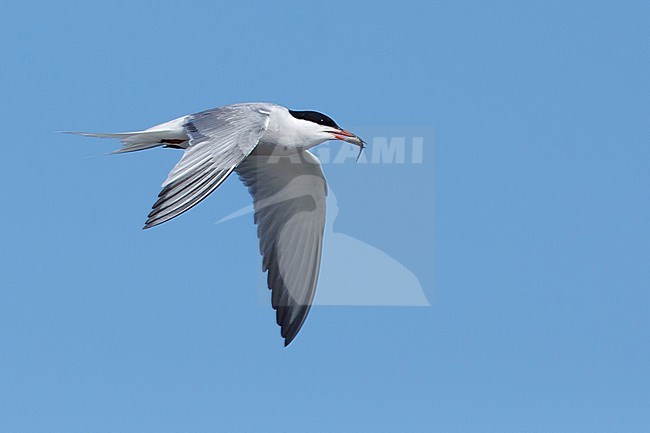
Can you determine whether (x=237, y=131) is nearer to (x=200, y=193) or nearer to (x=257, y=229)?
(x=200, y=193)

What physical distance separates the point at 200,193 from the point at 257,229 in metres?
2.94

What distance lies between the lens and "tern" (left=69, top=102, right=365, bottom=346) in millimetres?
8094

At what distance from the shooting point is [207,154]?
836 centimetres

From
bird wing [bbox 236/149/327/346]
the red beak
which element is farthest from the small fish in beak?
bird wing [bbox 236/149/327/346]

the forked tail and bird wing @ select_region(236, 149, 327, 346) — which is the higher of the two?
the forked tail

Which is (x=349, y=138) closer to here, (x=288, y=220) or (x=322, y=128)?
(x=322, y=128)

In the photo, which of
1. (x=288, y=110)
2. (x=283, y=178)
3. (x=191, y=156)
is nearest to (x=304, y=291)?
(x=283, y=178)

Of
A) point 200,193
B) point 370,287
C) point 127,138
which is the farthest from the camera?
point 370,287

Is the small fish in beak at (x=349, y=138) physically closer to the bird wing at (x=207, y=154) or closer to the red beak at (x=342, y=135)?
the red beak at (x=342, y=135)

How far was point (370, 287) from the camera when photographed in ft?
38.3

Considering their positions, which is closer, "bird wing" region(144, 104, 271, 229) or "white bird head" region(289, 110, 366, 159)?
"bird wing" region(144, 104, 271, 229)

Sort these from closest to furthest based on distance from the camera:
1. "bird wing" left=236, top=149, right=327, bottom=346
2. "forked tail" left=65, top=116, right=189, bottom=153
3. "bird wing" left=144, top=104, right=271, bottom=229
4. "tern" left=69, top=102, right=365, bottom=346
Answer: "bird wing" left=144, top=104, right=271, bottom=229
"tern" left=69, top=102, right=365, bottom=346
"forked tail" left=65, top=116, right=189, bottom=153
"bird wing" left=236, top=149, right=327, bottom=346

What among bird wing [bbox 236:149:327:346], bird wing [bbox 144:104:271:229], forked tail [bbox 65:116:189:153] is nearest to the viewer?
bird wing [bbox 144:104:271:229]

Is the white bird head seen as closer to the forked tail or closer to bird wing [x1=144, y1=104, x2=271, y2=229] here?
bird wing [x1=144, y1=104, x2=271, y2=229]
